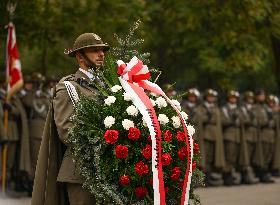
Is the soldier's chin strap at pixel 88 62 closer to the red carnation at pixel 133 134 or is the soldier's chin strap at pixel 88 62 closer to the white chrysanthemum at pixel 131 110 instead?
the white chrysanthemum at pixel 131 110

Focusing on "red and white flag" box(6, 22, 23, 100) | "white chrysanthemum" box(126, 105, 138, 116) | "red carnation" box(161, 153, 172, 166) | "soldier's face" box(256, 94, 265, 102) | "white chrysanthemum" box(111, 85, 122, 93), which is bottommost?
"red carnation" box(161, 153, 172, 166)

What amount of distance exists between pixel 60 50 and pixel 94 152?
1570 cm

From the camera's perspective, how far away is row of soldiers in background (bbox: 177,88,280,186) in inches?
723

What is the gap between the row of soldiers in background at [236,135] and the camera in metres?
18.4

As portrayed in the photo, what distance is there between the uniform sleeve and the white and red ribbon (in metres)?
0.45

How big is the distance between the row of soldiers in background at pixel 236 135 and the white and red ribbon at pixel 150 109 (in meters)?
10.8

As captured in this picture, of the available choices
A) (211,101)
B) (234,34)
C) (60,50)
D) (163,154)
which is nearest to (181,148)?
(163,154)

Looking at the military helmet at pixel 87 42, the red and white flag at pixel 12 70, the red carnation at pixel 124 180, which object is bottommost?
the red carnation at pixel 124 180

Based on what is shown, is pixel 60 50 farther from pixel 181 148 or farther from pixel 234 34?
pixel 181 148

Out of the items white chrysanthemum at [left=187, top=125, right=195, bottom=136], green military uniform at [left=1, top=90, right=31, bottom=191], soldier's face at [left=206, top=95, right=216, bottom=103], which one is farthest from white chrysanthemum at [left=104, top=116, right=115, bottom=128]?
soldier's face at [left=206, top=95, right=216, bottom=103]

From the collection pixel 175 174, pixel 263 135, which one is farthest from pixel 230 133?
pixel 175 174

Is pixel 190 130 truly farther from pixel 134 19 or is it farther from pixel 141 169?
pixel 134 19

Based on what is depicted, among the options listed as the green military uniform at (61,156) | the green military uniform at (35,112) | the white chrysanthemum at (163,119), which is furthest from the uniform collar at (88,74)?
the green military uniform at (35,112)

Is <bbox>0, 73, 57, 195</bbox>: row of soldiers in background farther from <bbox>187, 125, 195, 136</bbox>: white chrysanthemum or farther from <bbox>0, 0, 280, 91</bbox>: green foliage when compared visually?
<bbox>187, 125, 195, 136</bbox>: white chrysanthemum
